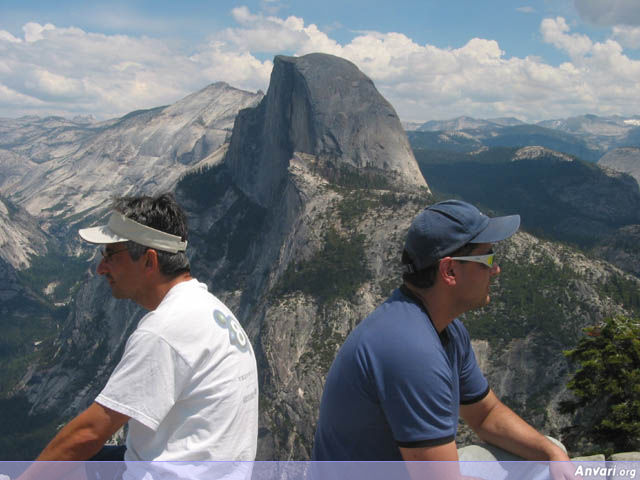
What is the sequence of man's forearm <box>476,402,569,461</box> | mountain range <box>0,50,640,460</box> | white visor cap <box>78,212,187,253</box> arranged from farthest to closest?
1. mountain range <box>0,50,640,460</box>
2. white visor cap <box>78,212,187,253</box>
3. man's forearm <box>476,402,569,461</box>

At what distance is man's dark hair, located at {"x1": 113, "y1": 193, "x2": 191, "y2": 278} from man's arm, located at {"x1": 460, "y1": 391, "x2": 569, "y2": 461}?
3465 millimetres

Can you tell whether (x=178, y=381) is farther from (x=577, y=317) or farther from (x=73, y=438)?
(x=577, y=317)

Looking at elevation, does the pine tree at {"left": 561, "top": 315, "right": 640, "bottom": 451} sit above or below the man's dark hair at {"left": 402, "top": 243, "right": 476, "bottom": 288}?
below

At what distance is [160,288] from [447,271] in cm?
295

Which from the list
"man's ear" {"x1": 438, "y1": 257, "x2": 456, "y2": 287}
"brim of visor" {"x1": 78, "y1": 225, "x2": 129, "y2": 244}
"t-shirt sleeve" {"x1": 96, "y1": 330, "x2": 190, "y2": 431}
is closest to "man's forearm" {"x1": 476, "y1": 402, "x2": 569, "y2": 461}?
"man's ear" {"x1": 438, "y1": 257, "x2": 456, "y2": 287}

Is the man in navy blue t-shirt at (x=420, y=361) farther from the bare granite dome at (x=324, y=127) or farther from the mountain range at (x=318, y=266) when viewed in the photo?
the bare granite dome at (x=324, y=127)

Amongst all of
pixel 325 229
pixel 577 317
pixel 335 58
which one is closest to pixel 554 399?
pixel 577 317

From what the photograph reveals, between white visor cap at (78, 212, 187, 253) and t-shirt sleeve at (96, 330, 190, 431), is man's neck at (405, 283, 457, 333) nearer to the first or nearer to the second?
t-shirt sleeve at (96, 330, 190, 431)

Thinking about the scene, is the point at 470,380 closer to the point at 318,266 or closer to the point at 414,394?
the point at 414,394

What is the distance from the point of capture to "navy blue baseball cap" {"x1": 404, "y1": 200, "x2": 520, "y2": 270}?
Answer: 439 cm

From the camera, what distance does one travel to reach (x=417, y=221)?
457cm

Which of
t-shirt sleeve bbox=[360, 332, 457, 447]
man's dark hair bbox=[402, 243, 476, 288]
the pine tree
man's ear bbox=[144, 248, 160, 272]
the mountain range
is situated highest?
man's dark hair bbox=[402, 243, 476, 288]

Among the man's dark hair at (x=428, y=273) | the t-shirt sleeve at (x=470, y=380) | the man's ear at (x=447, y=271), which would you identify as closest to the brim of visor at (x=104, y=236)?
the man's dark hair at (x=428, y=273)

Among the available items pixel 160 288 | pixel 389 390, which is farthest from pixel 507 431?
pixel 160 288
